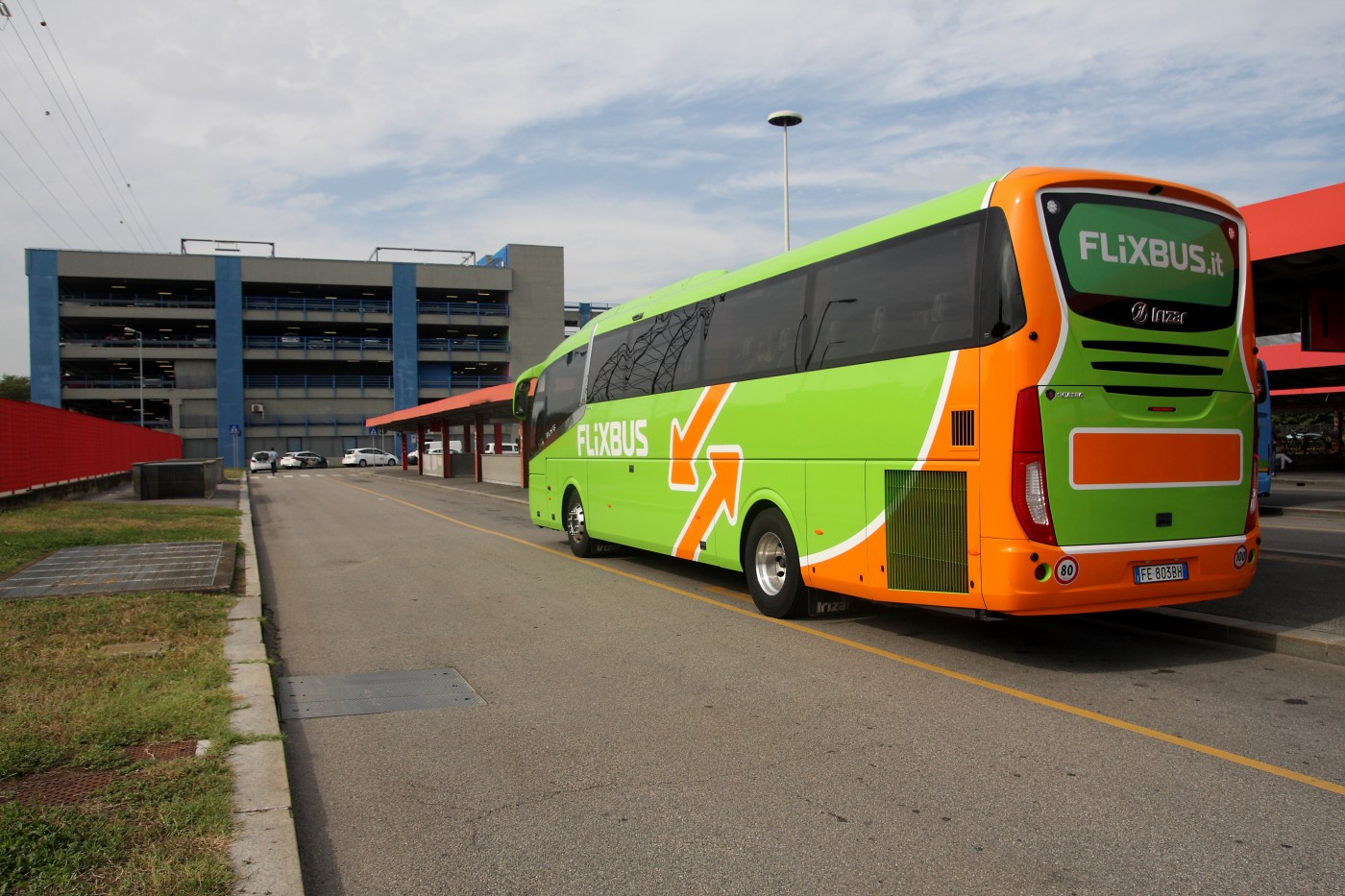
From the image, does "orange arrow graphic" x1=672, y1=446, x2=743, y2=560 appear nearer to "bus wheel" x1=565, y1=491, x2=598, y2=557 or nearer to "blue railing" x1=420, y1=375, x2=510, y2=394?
"bus wheel" x1=565, y1=491, x2=598, y2=557

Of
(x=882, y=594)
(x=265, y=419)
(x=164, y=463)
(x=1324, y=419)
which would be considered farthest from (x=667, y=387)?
(x=1324, y=419)

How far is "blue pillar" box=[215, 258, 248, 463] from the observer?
258 ft

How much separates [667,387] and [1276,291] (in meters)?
9.37

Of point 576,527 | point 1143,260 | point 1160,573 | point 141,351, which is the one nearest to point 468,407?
point 576,527

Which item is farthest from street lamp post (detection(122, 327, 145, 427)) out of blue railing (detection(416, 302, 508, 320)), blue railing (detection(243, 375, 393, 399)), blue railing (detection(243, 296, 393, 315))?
blue railing (detection(416, 302, 508, 320))

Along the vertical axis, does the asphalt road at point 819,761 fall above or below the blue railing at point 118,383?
below

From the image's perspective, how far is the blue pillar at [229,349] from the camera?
78.7 m

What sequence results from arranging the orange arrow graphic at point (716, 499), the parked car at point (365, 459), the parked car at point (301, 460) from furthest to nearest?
1. the parked car at point (365, 459)
2. the parked car at point (301, 460)
3. the orange arrow graphic at point (716, 499)

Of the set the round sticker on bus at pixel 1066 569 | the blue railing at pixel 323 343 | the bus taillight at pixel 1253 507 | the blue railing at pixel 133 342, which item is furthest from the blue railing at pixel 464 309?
the round sticker on bus at pixel 1066 569

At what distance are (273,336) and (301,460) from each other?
13.1 metres

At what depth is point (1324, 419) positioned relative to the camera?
87500mm

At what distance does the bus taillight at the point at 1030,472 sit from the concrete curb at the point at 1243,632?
2.29m

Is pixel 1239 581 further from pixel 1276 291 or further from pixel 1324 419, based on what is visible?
pixel 1324 419

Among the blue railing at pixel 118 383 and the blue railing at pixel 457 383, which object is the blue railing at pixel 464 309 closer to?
the blue railing at pixel 457 383
